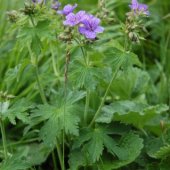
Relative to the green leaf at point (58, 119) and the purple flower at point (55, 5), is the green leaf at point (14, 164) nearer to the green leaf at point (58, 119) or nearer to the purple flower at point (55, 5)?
the green leaf at point (58, 119)

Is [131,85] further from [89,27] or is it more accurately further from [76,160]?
[89,27]

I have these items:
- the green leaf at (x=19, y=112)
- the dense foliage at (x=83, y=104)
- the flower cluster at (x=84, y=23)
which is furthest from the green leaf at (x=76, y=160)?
the flower cluster at (x=84, y=23)

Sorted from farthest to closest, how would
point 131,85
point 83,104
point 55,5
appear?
point 131,85, point 83,104, point 55,5

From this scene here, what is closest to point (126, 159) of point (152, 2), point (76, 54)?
point (76, 54)

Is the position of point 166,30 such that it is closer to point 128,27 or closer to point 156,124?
point 156,124

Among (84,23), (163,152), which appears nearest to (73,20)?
(84,23)

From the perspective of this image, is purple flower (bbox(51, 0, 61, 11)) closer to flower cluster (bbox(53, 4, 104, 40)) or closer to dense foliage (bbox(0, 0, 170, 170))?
dense foliage (bbox(0, 0, 170, 170))

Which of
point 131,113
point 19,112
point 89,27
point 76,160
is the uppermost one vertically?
point 89,27

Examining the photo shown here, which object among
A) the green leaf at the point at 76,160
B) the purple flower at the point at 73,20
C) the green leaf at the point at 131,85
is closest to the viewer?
the purple flower at the point at 73,20

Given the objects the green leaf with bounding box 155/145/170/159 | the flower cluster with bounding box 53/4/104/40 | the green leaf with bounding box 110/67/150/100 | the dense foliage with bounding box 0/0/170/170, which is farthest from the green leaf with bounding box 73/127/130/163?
the green leaf with bounding box 110/67/150/100

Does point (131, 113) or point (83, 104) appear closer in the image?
point (131, 113)
